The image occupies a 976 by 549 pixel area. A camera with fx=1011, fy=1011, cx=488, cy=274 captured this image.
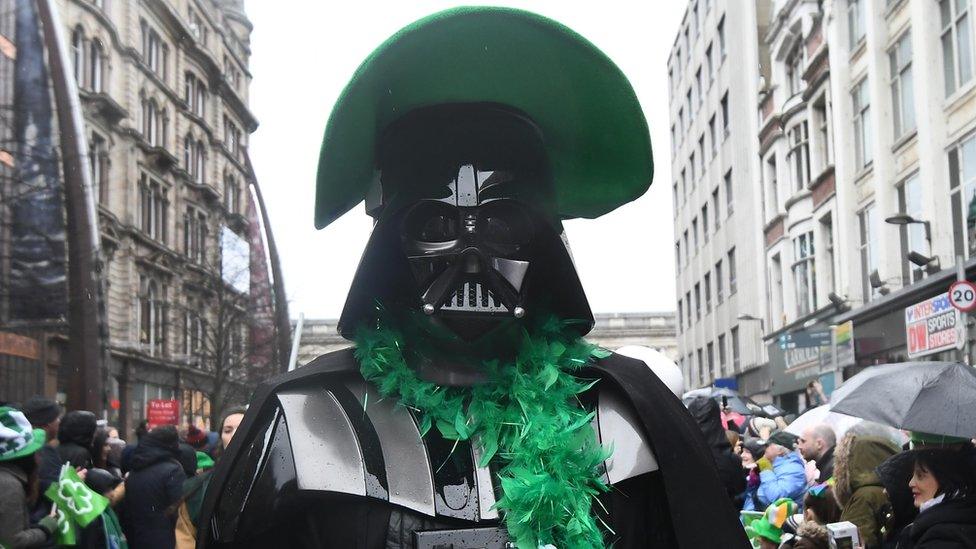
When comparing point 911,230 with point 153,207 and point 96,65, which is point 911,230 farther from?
point 153,207

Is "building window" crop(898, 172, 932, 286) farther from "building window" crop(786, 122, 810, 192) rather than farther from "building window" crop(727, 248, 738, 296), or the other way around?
"building window" crop(727, 248, 738, 296)

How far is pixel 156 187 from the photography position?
37.2m

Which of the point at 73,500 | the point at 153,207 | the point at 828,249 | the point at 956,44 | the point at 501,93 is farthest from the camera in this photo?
the point at 153,207

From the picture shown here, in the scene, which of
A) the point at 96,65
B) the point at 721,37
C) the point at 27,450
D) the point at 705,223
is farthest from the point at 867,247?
the point at 96,65

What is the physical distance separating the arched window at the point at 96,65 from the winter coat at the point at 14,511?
28.8 m

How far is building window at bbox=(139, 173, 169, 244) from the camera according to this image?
Result: 3575cm

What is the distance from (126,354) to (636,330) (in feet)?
130

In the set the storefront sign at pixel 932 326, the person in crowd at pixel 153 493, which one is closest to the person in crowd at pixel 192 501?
the person in crowd at pixel 153 493

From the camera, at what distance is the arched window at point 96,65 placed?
101ft

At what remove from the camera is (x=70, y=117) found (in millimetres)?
11336

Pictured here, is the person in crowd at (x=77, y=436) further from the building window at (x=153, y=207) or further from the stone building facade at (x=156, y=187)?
the building window at (x=153, y=207)

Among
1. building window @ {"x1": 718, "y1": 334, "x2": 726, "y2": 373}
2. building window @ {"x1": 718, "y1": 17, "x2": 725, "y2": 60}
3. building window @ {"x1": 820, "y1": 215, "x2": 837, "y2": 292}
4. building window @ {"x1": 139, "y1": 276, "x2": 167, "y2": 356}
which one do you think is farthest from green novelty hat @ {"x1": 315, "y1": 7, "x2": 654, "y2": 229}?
building window @ {"x1": 718, "y1": 334, "x2": 726, "y2": 373}

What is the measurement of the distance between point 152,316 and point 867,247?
23699 millimetres

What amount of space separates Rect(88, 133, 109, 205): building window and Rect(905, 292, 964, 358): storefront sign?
77.7ft
